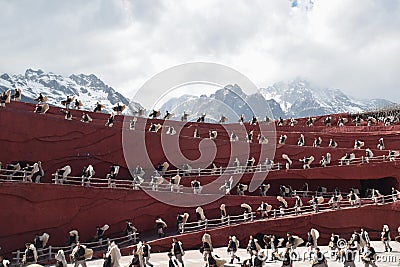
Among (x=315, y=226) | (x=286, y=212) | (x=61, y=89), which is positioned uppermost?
(x=61, y=89)

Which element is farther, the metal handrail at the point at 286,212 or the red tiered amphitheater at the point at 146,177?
the metal handrail at the point at 286,212

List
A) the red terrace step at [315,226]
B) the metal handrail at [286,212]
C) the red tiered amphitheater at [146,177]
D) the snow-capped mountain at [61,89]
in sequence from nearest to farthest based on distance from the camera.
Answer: the red tiered amphitheater at [146,177] → the red terrace step at [315,226] → the metal handrail at [286,212] → the snow-capped mountain at [61,89]

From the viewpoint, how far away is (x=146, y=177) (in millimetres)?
25547

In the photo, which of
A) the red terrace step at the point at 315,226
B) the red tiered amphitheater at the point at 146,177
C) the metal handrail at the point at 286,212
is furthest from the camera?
the metal handrail at the point at 286,212

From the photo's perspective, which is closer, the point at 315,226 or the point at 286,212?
the point at 315,226

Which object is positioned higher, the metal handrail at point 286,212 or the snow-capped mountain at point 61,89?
the snow-capped mountain at point 61,89

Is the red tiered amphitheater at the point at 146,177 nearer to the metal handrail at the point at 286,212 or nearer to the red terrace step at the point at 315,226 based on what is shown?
the red terrace step at the point at 315,226

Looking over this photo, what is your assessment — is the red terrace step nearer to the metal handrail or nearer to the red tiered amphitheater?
the red tiered amphitheater

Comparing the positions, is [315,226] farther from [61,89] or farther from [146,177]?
[61,89]

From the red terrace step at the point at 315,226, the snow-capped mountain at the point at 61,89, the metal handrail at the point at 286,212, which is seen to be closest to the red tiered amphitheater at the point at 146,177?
the red terrace step at the point at 315,226

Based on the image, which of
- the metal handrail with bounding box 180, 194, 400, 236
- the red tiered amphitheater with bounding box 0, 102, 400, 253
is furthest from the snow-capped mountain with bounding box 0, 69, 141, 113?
the metal handrail with bounding box 180, 194, 400, 236

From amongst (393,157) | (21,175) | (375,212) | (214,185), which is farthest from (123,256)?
(393,157)

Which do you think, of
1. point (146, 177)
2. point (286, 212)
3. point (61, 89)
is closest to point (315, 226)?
point (286, 212)

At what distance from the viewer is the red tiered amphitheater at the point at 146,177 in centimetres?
1959
